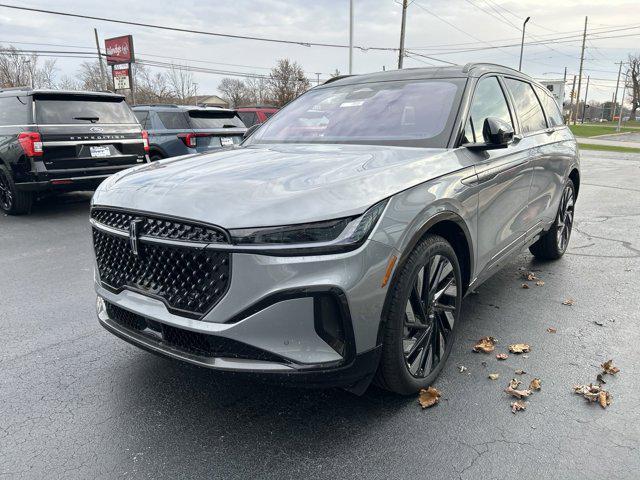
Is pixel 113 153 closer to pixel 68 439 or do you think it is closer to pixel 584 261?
pixel 68 439

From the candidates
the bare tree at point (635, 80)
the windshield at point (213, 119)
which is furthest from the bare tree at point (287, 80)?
the bare tree at point (635, 80)

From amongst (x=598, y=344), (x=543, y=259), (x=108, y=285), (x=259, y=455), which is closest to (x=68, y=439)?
(x=108, y=285)

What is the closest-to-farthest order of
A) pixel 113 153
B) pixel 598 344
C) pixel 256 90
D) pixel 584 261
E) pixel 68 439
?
pixel 68 439 < pixel 598 344 < pixel 584 261 < pixel 113 153 < pixel 256 90

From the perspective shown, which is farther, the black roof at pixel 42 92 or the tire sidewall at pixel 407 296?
the black roof at pixel 42 92

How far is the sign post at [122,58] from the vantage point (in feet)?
97.0

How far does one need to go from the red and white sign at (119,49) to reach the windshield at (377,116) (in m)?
28.9

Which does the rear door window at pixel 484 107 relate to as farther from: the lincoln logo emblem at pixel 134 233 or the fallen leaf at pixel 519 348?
the lincoln logo emblem at pixel 134 233

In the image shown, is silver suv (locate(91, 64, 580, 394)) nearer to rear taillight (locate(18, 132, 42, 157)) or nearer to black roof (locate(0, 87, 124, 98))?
rear taillight (locate(18, 132, 42, 157))

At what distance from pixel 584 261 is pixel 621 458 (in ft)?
11.7

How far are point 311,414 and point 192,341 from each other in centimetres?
79

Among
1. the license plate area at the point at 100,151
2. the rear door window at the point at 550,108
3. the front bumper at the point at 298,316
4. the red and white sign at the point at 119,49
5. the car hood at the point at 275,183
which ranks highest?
the red and white sign at the point at 119,49

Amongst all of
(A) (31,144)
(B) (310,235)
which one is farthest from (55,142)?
(B) (310,235)

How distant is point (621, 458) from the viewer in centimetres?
230

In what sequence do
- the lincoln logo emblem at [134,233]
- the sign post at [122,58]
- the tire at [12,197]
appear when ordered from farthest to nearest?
the sign post at [122,58] → the tire at [12,197] → the lincoln logo emblem at [134,233]
